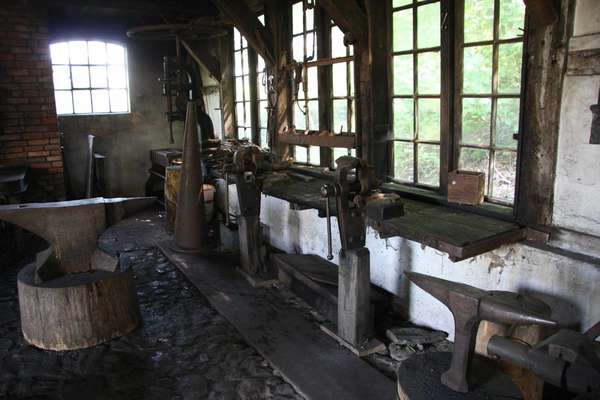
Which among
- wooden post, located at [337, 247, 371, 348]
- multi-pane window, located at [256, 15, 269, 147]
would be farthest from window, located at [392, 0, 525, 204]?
multi-pane window, located at [256, 15, 269, 147]

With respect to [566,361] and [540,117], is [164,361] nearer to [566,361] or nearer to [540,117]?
[566,361]

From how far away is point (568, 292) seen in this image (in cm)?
282

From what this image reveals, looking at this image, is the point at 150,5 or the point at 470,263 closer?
the point at 470,263

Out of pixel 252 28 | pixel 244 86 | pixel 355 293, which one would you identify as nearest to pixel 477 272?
pixel 355 293

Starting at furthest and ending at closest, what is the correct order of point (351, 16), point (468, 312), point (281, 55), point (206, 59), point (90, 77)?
point (90, 77), point (206, 59), point (281, 55), point (351, 16), point (468, 312)

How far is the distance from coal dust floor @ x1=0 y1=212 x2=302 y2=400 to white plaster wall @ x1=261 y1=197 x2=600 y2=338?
122 cm

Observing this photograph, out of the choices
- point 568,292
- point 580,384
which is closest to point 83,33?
point 568,292

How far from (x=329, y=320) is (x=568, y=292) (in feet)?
5.67

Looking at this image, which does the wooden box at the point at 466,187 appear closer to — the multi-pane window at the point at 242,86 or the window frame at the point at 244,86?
A: the window frame at the point at 244,86

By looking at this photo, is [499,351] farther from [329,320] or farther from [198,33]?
[198,33]

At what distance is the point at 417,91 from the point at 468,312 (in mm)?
2353

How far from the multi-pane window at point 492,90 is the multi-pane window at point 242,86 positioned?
3.75m

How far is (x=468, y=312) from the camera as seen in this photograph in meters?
1.97

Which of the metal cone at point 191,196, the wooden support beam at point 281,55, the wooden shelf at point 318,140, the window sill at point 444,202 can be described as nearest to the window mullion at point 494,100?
the window sill at point 444,202
